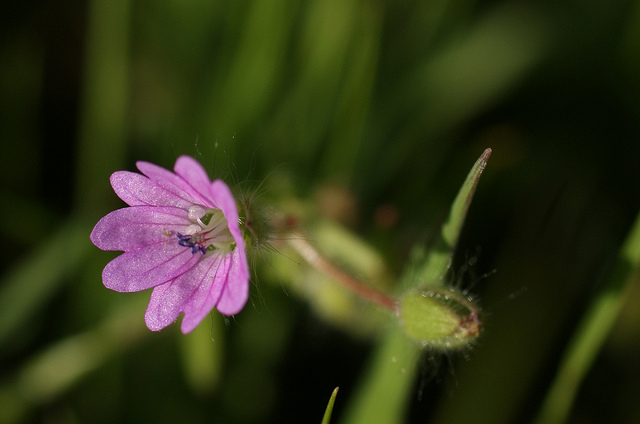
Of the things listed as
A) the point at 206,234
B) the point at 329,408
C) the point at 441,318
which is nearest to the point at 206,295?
the point at 206,234

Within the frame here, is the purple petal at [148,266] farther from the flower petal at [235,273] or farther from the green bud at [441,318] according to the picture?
the green bud at [441,318]

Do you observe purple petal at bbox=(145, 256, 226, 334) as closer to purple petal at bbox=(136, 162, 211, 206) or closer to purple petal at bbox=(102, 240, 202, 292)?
purple petal at bbox=(102, 240, 202, 292)

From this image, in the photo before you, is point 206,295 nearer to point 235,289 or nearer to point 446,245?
point 235,289

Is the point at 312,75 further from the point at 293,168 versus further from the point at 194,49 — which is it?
the point at 194,49

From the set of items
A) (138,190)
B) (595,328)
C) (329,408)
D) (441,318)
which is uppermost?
(595,328)

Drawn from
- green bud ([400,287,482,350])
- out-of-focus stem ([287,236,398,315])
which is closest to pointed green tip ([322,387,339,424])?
green bud ([400,287,482,350])

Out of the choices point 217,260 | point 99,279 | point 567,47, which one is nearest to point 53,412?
point 99,279

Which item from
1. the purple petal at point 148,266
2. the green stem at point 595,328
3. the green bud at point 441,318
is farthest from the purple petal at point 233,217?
the green stem at point 595,328
